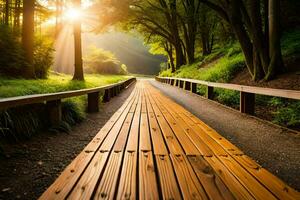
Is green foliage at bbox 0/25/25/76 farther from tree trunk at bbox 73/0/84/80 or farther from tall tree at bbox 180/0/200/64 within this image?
tall tree at bbox 180/0/200/64

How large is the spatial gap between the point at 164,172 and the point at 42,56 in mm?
12897

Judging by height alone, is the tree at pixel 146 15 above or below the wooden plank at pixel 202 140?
above

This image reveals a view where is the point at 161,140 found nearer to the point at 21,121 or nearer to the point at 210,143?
the point at 210,143

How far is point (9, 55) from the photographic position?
Answer: 10789 mm

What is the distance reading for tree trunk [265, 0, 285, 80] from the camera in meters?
7.75

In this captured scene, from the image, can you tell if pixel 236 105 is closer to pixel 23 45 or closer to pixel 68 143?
pixel 68 143

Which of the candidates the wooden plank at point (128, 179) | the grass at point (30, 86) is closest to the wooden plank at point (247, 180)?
the wooden plank at point (128, 179)

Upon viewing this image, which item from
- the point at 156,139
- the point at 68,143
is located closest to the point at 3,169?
the point at 68,143

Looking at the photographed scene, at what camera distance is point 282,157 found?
3.46 meters

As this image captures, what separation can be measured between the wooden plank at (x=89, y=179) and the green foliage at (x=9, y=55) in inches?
377

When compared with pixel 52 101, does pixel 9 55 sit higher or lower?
higher

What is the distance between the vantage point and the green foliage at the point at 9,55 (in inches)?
417

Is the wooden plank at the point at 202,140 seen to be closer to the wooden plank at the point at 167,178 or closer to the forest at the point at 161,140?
the forest at the point at 161,140

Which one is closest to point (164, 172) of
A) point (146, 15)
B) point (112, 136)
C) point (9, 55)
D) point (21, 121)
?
point (112, 136)
